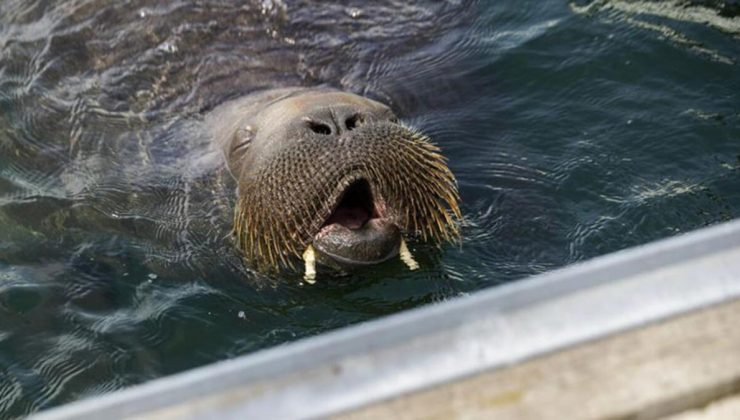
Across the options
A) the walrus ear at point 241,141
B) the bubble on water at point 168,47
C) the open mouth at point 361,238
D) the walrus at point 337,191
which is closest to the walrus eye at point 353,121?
the walrus at point 337,191

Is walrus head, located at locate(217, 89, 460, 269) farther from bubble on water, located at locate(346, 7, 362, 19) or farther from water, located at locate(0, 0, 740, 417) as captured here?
bubble on water, located at locate(346, 7, 362, 19)

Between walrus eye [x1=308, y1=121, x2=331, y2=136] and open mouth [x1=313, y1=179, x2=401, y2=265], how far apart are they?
32 cm

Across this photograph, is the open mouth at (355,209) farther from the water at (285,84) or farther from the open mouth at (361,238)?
the water at (285,84)

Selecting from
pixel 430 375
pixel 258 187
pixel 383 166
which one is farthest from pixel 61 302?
pixel 430 375

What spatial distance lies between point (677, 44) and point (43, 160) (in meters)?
4.46

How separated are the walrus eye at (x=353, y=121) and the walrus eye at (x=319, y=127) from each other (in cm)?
10

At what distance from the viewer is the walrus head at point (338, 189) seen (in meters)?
5.39

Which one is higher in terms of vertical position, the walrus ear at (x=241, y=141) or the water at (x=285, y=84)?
the walrus ear at (x=241, y=141)

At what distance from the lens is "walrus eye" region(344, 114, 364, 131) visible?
554 centimetres

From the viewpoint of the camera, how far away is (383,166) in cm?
539

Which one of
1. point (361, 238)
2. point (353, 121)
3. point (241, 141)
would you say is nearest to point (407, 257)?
point (361, 238)

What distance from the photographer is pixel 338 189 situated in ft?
17.6

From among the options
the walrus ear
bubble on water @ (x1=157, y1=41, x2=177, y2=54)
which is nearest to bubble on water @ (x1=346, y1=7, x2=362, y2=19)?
bubble on water @ (x1=157, y1=41, x2=177, y2=54)

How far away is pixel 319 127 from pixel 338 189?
0.40 meters
